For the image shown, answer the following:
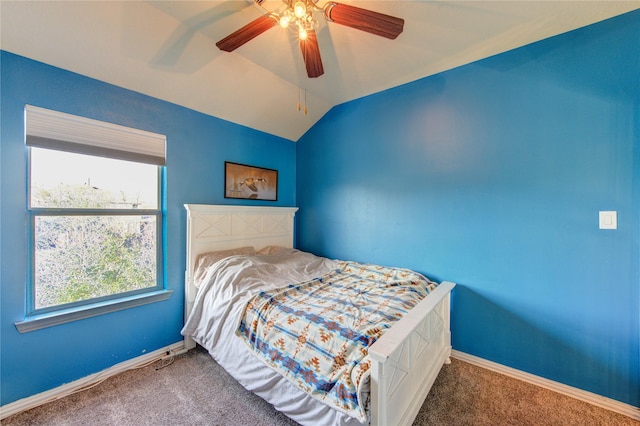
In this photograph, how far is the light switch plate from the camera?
167 cm

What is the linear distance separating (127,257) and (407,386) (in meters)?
2.42

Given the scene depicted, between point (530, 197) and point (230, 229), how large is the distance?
9.18ft

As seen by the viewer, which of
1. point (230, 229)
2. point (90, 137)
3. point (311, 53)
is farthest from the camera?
point (230, 229)

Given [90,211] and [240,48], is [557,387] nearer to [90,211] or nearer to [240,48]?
[240,48]

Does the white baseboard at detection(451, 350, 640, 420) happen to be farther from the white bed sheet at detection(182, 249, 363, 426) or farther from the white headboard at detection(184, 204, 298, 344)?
the white headboard at detection(184, 204, 298, 344)

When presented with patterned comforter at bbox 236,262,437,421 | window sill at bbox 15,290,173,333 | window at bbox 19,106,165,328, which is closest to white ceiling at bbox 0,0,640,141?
window at bbox 19,106,165,328

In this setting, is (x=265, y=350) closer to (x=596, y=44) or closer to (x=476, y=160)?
(x=476, y=160)

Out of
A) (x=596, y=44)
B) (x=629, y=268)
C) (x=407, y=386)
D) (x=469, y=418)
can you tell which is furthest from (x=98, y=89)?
(x=629, y=268)

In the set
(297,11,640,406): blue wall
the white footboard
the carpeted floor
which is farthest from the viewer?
(297,11,640,406): blue wall

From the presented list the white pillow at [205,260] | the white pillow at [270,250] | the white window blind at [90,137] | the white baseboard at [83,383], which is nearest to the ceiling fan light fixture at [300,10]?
the white window blind at [90,137]

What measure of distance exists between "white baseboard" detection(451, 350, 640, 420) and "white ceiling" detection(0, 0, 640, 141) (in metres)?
2.61

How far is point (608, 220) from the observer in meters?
1.69

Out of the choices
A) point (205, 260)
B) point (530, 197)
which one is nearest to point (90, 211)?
point (205, 260)

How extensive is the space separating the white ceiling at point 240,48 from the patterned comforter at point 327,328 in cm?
196
